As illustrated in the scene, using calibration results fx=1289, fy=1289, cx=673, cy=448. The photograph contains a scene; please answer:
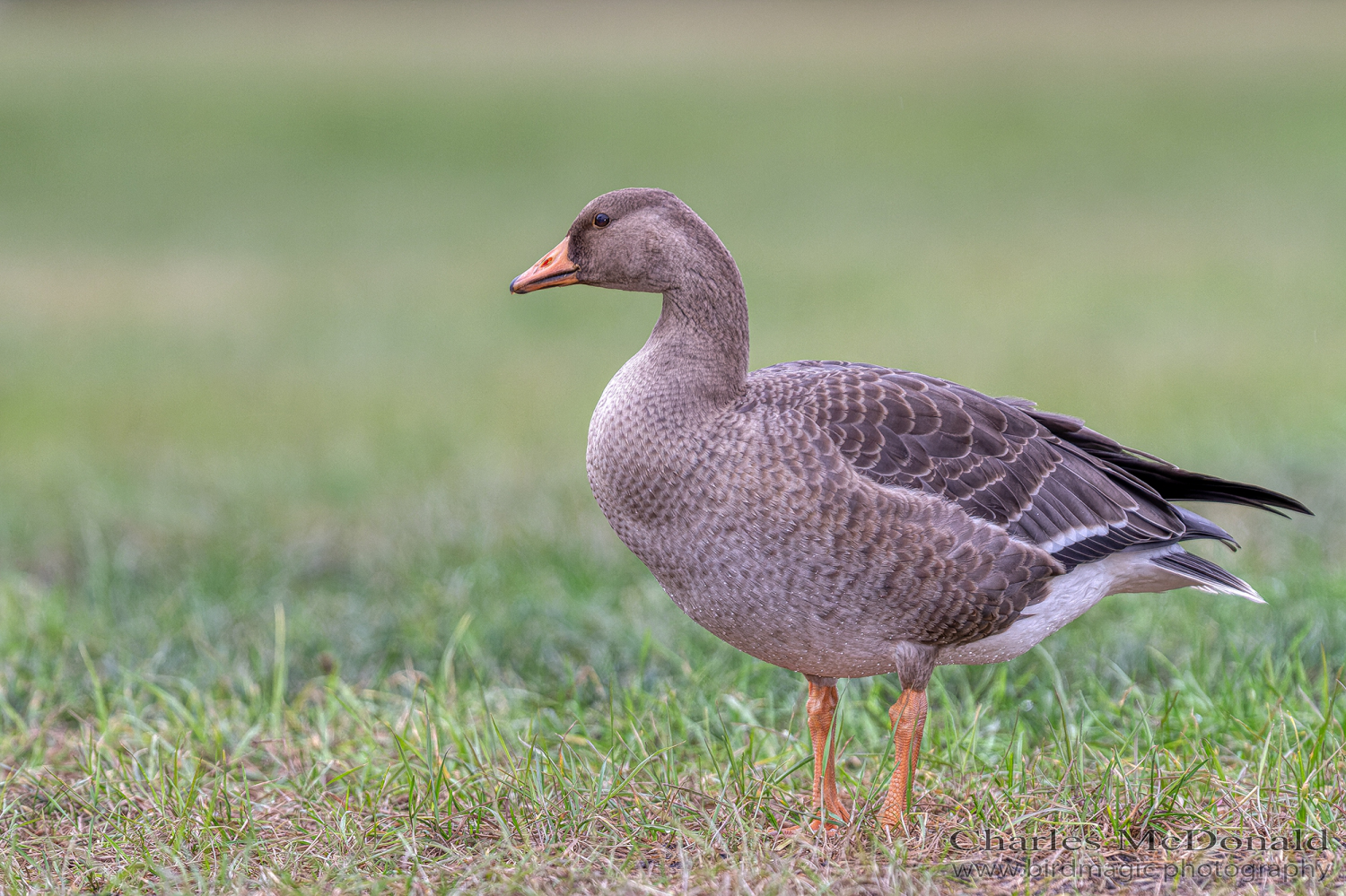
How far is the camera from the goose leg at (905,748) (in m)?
3.44

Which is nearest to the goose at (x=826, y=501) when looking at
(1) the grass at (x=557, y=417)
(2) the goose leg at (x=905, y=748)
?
(2) the goose leg at (x=905, y=748)

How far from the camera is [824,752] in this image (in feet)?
11.6

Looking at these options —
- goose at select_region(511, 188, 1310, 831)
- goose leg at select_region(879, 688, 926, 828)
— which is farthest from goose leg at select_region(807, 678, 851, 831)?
goose leg at select_region(879, 688, 926, 828)

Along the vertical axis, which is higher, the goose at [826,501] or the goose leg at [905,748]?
the goose at [826,501]

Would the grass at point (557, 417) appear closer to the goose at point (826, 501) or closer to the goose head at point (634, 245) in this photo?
the goose at point (826, 501)

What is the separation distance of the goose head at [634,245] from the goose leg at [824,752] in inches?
50.1

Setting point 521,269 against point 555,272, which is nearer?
point 555,272

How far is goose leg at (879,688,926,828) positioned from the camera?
11.3 feet

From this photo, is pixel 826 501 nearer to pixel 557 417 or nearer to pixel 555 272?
pixel 555 272

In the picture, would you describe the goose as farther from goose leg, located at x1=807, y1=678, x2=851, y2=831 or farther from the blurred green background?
the blurred green background

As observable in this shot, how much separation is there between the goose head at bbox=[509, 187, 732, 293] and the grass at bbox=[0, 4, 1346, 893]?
137 cm

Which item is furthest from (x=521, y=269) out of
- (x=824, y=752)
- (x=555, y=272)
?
(x=824, y=752)

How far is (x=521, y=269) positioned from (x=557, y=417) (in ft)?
19.2

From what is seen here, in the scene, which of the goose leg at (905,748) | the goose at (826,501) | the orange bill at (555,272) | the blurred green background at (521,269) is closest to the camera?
the goose at (826,501)
